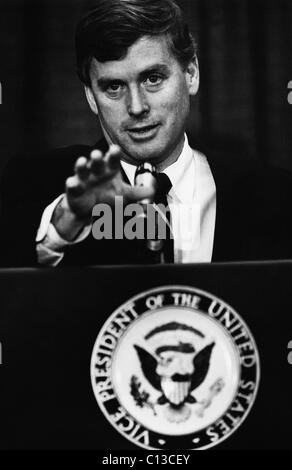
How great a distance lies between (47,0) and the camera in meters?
2.39

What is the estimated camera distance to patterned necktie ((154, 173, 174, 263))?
7.42 feet

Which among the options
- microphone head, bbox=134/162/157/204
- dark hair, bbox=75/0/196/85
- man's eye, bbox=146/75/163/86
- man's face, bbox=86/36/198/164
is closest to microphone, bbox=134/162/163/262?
microphone head, bbox=134/162/157/204

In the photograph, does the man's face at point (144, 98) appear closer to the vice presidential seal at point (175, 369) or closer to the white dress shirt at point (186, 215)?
the white dress shirt at point (186, 215)

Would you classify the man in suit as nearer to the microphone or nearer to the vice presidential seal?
the microphone

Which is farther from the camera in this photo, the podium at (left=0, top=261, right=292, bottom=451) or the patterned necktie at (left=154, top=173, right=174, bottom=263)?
the patterned necktie at (left=154, top=173, right=174, bottom=263)

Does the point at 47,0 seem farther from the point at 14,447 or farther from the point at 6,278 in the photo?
the point at 14,447

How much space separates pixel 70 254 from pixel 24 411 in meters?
0.52

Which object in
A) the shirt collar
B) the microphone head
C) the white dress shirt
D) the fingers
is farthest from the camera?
the shirt collar

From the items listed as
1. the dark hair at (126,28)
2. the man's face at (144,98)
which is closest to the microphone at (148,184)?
the man's face at (144,98)

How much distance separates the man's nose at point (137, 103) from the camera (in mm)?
2283

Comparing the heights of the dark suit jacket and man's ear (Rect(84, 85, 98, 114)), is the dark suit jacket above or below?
below

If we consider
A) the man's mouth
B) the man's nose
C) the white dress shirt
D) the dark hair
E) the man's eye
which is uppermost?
the dark hair

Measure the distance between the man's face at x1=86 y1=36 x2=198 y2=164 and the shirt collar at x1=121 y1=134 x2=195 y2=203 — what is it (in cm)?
3
